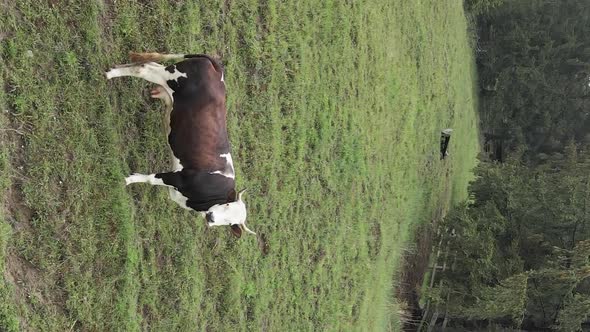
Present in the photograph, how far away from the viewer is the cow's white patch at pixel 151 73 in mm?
5129

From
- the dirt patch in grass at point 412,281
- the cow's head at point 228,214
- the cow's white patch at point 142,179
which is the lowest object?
the dirt patch in grass at point 412,281

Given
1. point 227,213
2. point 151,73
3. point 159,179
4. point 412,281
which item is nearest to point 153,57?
point 151,73

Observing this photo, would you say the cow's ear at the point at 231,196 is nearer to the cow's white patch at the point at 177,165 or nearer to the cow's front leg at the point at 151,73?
the cow's white patch at the point at 177,165

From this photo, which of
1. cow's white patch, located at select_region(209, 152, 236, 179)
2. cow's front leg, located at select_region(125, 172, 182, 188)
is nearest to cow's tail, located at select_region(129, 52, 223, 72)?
cow's white patch, located at select_region(209, 152, 236, 179)

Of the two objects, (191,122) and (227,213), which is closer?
(191,122)

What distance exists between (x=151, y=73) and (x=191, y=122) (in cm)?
61

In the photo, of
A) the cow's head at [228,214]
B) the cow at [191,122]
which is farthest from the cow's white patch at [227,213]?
the cow at [191,122]

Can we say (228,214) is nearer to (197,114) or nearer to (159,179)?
(159,179)

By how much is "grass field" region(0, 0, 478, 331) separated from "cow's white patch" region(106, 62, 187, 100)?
15 centimetres

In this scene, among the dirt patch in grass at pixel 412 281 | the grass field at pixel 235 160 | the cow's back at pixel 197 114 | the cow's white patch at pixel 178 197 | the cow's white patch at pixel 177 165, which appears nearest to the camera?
the grass field at pixel 235 160

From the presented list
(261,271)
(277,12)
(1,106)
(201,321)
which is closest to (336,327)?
(261,271)

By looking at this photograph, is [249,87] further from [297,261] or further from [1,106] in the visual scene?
[1,106]

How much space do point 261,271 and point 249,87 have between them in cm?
241

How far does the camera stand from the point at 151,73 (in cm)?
522
